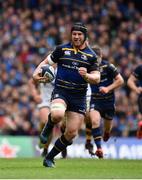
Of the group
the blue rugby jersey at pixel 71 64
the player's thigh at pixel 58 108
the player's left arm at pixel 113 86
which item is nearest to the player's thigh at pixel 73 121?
the player's thigh at pixel 58 108

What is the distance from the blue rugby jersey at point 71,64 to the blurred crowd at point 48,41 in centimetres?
1086

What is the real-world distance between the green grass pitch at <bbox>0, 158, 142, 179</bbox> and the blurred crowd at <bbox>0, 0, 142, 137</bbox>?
365 inches

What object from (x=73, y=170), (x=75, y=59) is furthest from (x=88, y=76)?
(x=73, y=170)

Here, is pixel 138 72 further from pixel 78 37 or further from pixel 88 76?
pixel 88 76

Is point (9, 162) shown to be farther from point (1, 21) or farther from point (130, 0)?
point (130, 0)

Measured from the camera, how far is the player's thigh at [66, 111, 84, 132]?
46.2ft

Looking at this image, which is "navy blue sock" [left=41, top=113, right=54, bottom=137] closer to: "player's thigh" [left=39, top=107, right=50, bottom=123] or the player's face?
the player's face

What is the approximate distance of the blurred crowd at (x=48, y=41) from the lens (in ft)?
85.9

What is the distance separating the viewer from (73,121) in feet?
46.5

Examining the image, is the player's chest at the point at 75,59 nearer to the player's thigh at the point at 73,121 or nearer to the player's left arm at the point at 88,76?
the player's left arm at the point at 88,76

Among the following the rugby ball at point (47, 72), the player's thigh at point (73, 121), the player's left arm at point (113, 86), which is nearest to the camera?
the player's thigh at point (73, 121)

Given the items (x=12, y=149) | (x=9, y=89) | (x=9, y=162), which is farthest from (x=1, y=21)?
(x=9, y=162)

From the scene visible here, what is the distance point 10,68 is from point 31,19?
11.1 ft

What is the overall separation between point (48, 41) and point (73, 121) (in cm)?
1556
